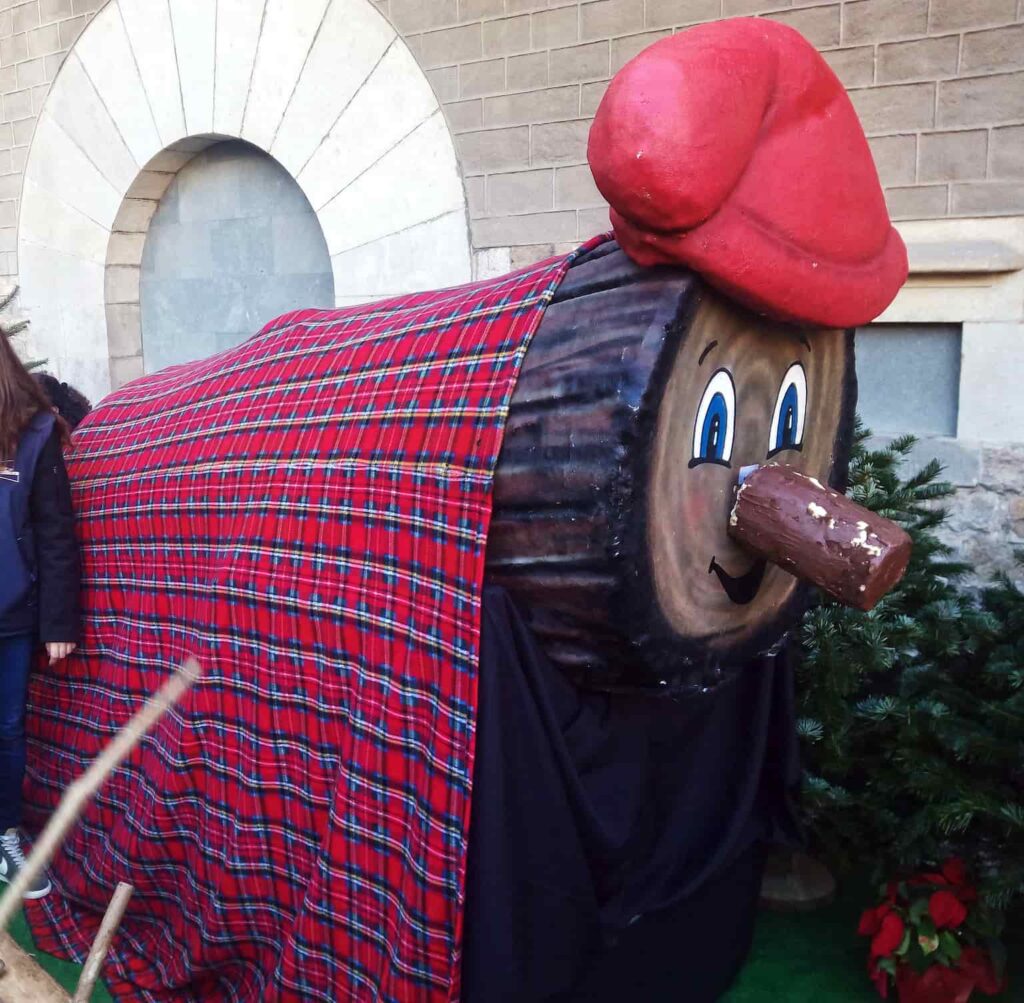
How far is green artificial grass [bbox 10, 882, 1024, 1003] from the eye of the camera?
7.80 ft

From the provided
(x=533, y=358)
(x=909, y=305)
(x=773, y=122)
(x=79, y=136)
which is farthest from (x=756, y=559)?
(x=79, y=136)

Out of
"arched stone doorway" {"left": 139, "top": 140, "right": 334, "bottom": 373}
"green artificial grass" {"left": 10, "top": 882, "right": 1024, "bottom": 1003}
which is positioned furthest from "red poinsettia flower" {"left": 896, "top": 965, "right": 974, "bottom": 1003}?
"arched stone doorway" {"left": 139, "top": 140, "right": 334, "bottom": 373}

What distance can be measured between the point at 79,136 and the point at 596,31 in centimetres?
339

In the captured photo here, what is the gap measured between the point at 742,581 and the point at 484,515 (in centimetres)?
51

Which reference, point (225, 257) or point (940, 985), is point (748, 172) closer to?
point (940, 985)

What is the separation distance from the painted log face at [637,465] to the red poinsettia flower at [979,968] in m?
0.94

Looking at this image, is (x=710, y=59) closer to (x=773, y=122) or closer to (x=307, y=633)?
(x=773, y=122)

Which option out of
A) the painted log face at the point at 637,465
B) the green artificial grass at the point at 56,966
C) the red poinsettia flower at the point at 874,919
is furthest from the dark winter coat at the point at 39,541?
the red poinsettia flower at the point at 874,919

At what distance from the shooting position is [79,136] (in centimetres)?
589

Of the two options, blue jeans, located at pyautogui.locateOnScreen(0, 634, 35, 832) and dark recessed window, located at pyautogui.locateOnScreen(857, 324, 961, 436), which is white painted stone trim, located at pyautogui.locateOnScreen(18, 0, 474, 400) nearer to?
dark recessed window, located at pyautogui.locateOnScreen(857, 324, 961, 436)

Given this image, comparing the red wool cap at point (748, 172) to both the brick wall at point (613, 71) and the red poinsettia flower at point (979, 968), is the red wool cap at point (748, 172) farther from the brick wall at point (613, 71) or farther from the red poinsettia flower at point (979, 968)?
the brick wall at point (613, 71)

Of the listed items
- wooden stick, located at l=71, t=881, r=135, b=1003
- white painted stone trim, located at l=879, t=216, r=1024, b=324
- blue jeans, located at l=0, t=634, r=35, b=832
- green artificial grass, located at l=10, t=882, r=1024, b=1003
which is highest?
white painted stone trim, located at l=879, t=216, r=1024, b=324

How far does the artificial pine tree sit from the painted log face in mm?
629

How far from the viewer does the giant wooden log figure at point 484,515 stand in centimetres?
155
